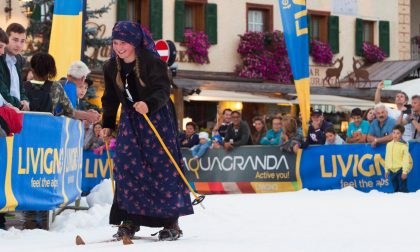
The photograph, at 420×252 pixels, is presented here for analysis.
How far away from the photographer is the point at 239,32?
31.3 meters

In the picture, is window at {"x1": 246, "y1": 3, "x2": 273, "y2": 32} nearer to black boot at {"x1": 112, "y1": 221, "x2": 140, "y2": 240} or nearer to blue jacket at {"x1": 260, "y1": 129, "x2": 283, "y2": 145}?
blue jacket at {"x1": 260, "y1": 129, "x2": 283, "y2": 145}

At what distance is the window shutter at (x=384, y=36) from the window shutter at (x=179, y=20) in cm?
825

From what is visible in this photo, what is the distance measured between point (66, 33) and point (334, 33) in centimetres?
2154

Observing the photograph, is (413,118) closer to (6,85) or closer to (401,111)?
(401,111)

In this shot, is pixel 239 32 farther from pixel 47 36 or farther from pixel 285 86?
pixel 47 36

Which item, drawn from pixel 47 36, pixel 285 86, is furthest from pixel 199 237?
pixel 285 86

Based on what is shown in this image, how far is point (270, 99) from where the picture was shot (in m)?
28.0

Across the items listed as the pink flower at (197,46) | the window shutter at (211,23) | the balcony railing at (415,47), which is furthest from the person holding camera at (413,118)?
the balcony railing at (415,47)

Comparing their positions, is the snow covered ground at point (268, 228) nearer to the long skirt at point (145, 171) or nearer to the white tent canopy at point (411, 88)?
the long skirt at point (145, 171)

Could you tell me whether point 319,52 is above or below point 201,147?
above

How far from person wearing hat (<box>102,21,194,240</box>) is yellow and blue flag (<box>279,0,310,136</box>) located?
30.0 ft

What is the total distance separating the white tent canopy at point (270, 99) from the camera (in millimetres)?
26284

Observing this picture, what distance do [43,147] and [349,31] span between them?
25816 mm

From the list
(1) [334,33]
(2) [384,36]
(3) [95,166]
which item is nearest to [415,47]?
(2) [384,36]
